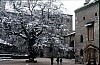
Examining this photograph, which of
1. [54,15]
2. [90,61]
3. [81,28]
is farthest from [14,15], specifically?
[90,61]

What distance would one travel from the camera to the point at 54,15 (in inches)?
1239

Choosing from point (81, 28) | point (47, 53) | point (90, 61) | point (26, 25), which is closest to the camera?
point (90, 61)

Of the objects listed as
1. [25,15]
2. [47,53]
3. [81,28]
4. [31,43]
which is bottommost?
[47,53]

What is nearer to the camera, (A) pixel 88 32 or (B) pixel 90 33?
(B) pixel 90 33

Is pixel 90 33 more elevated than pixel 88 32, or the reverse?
pixel 88 32

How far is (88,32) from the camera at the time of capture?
98.3 ft

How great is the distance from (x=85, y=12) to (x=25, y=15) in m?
9.35

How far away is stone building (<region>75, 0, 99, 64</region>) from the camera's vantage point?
89.8ft

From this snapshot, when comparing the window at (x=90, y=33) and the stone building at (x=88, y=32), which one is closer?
the stone building at (x=88, y=32)

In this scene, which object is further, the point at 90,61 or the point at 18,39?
the point at 18,39

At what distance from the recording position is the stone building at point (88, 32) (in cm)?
2736

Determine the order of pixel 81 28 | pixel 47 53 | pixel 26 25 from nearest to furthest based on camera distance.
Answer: pixel 26 25 < pixel 81 28 < pixel 47 53

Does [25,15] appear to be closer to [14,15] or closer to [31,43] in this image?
[14,15]

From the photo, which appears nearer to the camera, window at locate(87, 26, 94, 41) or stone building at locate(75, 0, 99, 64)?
stone building at locate(75, 0, 99, 64)
